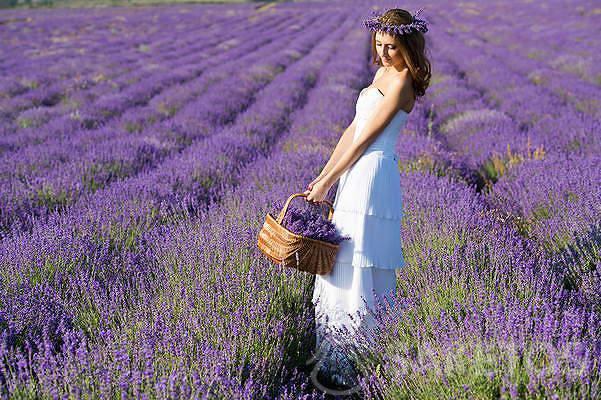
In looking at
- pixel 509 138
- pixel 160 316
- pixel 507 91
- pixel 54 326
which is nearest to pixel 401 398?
pixel 160 316

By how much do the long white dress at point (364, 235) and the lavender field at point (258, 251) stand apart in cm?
13

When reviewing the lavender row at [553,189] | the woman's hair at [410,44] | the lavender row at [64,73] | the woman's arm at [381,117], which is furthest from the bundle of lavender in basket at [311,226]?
the lavender row at [64,73]

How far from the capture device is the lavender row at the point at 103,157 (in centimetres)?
370

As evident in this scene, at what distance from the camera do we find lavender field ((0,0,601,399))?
1.59 m

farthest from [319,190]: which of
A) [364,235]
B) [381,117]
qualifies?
[381,117]

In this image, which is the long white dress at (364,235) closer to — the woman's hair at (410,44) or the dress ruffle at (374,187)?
the dress ruffle at (374,187)

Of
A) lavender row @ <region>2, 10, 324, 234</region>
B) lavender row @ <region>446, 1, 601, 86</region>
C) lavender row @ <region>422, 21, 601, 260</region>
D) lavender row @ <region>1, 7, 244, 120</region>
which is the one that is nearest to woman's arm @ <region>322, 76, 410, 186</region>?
lavender row @ <region>422, 21, 601, 260</region>

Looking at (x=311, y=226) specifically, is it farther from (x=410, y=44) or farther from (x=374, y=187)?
(x=410, y=44)

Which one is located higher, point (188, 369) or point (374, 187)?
point (374, 187)

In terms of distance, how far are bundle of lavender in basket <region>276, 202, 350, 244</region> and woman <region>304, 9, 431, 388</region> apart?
0.04m

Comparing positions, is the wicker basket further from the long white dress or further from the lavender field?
the lavender field

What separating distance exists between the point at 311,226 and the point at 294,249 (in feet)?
0.57

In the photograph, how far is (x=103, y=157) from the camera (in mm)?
4711

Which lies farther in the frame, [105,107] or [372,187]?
[105,107]
